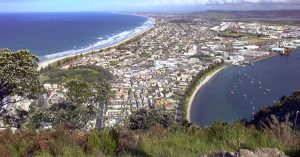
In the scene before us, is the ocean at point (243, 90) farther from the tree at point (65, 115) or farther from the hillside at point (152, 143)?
the hillside at point (152, 143)

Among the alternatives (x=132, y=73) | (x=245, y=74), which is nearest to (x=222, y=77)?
(x=245, y=74)

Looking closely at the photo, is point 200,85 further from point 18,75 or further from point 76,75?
point 18,75

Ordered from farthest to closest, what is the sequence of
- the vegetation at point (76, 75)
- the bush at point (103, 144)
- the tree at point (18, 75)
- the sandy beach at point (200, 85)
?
the vegetation at point (76, 75) → the sandy beach at point (200, 85) → the tree at point (18, 75) → the bush at point (103, 144)

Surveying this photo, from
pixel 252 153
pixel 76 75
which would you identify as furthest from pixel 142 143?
pixel 76 75

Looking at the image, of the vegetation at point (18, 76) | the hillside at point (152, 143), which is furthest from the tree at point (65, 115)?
the hillside at point (152, 143)

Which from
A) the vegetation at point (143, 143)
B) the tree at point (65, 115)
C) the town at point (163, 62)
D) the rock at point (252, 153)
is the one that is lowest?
the town at point (163, 62)

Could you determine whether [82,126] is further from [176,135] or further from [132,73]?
[132,73]
